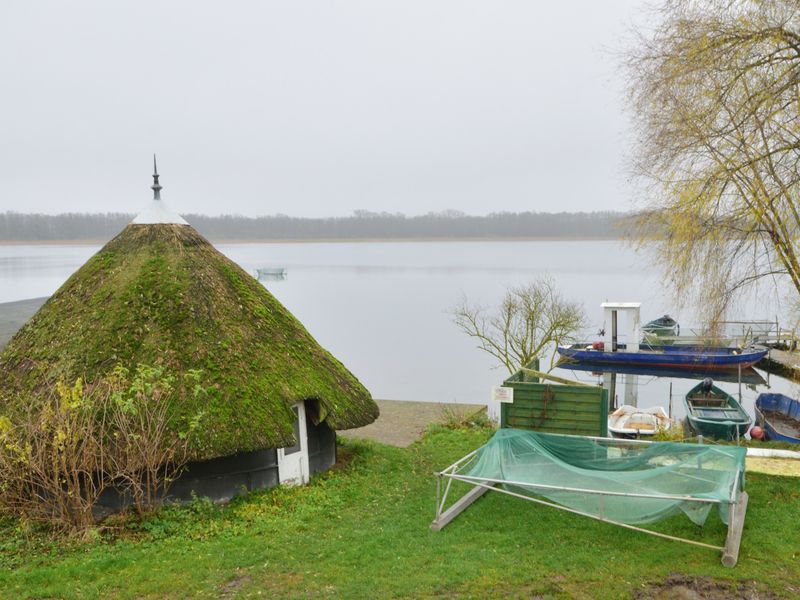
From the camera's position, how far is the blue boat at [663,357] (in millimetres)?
29750

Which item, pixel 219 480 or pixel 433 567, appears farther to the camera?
pixel 219 480

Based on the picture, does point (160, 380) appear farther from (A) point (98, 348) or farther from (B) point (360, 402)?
(B) point (360, 402)

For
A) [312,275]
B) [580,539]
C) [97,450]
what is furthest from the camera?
[312,275]

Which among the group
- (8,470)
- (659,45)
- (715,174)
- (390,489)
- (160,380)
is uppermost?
(659,45)

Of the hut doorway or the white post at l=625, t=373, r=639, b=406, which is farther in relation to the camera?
the white post at l=625, t=373, r=639, b=406

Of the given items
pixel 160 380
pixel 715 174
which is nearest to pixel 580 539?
pixel 715 174

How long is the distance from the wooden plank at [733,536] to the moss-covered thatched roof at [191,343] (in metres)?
6.44

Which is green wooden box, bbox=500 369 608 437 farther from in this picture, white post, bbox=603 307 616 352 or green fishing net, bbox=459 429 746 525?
white post, bbox=603 307 616 352

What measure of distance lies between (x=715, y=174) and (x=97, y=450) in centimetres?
1054

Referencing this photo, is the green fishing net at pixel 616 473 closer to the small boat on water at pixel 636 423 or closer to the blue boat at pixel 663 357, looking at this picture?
the small boat on water at pixel 636 423

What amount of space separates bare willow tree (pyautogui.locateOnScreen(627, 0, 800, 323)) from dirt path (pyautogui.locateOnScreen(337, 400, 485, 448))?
7.79 metres

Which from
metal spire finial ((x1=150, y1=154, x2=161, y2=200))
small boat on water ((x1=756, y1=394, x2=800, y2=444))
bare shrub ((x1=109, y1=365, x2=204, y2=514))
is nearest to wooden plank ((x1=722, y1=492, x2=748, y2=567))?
bare shrub ((x1=109, y1=365, x2=204, y2=514))

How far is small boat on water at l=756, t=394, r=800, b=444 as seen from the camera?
58.5ft

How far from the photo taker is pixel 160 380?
10.7 metres
